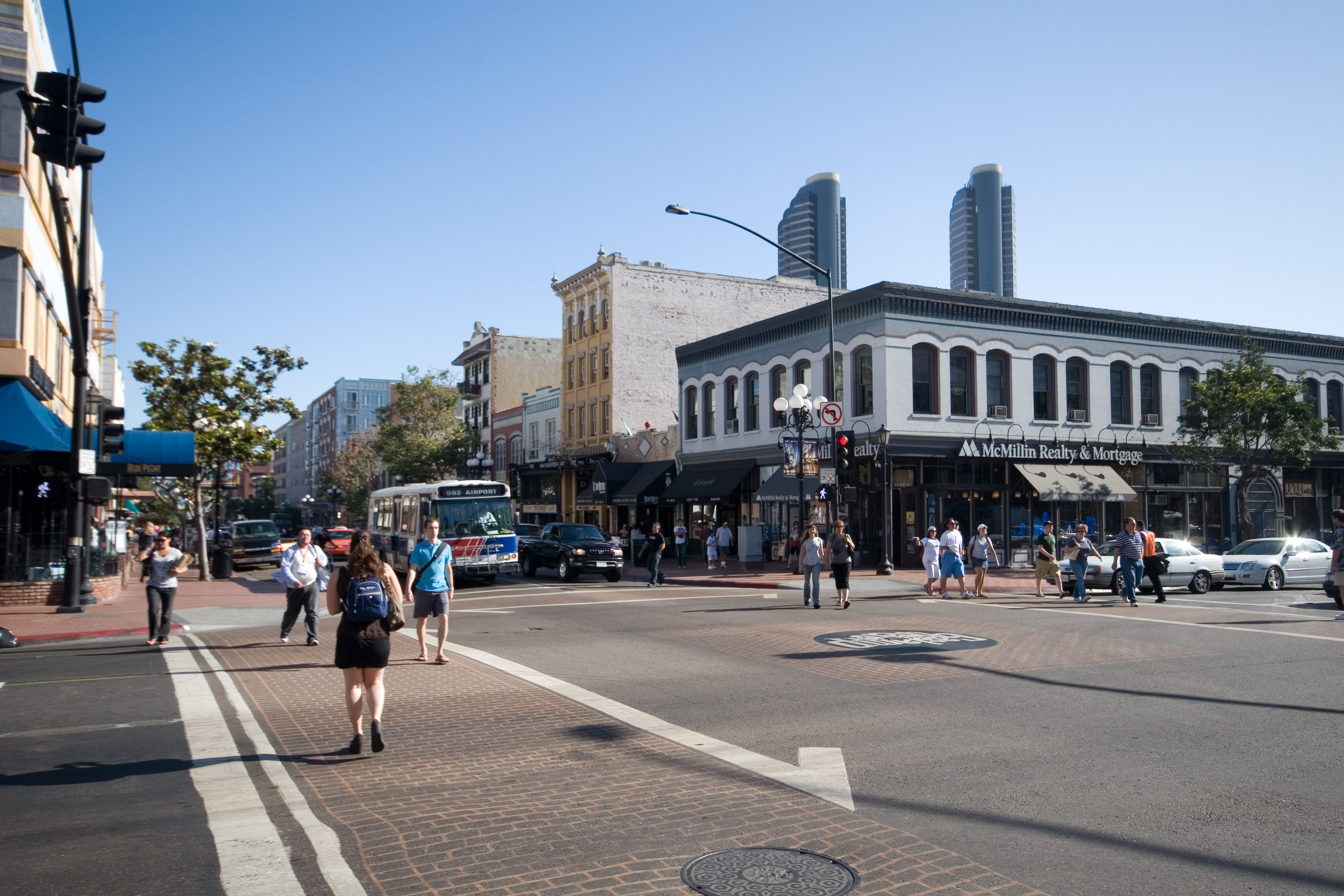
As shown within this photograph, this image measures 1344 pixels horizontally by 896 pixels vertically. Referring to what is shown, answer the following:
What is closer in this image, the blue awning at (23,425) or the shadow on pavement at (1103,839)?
the shadow on pavement at (1103,839)

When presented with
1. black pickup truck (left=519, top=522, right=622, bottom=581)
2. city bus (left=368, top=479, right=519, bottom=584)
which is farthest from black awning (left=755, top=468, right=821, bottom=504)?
city bus (left=368, top=479, right=519, bottom=584)

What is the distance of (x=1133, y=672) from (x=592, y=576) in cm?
2261

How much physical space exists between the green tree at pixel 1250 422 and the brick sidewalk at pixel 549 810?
28721 millimetres

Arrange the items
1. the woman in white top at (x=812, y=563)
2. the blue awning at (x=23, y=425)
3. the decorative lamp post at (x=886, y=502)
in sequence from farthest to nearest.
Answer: the decorative lamp post at (x=886, y=502) → the woman in white top at (x=812, y=563) → the blue awning at (x=23, y=425)

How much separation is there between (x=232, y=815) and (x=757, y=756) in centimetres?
366

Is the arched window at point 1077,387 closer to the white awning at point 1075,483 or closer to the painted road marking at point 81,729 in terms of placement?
the white awning at point 1075,483

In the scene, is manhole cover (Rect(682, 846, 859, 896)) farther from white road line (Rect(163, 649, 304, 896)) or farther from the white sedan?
the white sedan

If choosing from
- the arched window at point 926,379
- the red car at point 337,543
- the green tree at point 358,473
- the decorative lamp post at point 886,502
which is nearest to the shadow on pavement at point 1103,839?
the decorative lamp post at point 886,502

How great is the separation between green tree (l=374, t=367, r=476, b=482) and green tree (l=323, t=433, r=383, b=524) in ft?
45.6

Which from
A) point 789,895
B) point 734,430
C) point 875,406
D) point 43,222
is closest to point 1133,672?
point 789,895

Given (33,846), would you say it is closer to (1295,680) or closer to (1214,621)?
(1295,680)

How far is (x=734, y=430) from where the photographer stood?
129 ft

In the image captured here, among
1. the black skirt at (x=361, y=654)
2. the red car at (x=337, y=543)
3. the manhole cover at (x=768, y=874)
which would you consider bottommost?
the manhole cover at (x=768, y=874)

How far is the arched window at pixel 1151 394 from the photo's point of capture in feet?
117
